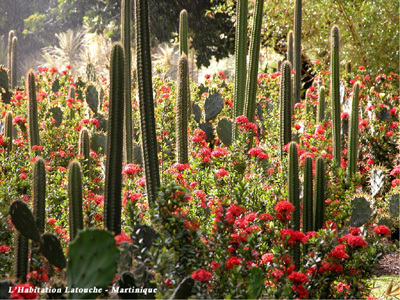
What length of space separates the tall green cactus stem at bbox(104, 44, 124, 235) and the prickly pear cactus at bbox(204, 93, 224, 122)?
3.65 meters

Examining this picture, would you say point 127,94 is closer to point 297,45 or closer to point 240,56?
point 240,56

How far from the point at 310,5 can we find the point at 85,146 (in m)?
6.99

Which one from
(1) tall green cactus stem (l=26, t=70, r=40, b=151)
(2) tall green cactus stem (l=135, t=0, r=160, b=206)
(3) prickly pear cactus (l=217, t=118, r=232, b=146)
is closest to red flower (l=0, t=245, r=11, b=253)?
(2) tall green cactus stem (l=135, t=0, r=160, b=206)

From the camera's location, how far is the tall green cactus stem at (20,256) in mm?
2846

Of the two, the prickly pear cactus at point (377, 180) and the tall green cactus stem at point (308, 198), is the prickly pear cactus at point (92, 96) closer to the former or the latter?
the prickly pear cactus at point (377, 180)

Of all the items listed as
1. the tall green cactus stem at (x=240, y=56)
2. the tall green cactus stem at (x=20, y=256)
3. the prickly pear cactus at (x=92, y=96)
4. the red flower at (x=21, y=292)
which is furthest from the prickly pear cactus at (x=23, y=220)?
the prickly pear cactus at (x=92, y=96)

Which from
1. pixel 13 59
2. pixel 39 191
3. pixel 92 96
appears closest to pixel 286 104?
pixel 39 191

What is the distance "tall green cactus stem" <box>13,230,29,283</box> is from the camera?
112 inches

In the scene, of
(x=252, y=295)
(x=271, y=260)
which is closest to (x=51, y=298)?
(x=252, y=295)

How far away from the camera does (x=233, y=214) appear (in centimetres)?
287

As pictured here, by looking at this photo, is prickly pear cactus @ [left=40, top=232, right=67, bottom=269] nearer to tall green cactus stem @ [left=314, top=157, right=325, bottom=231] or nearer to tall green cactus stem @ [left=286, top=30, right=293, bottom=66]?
tall green cactus stem @ [left=314, top=157, right=325, bottom=231]

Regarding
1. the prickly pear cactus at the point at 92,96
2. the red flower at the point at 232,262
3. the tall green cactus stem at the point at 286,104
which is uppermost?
the prickly pear cactus at the point at 92,96

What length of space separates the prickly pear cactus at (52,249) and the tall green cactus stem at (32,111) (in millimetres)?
2686

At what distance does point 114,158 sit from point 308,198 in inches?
52.6
